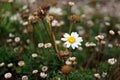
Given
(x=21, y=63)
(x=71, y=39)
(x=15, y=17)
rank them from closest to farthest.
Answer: (x=71, y=39) < (x=21, y=63) < (x=15, y=17)

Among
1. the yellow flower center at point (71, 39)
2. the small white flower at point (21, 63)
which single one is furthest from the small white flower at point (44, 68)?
the yellow flower center at point (71, 39)

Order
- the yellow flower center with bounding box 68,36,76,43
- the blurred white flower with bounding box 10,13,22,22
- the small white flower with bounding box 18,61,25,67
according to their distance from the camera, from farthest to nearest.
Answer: the blurred white flower with bounding box 10,13,22,22
the small white flower with bounding box 18,61,25,67
the yellow flower center with bounding box 68,36,76,43

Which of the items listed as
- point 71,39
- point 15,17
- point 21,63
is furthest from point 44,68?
point 15,17

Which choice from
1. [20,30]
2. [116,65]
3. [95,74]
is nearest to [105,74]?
[95,74]

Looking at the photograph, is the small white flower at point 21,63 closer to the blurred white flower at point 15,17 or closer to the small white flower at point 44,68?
the small white flower at point 44,68

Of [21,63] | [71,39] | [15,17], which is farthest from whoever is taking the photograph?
[15,17]

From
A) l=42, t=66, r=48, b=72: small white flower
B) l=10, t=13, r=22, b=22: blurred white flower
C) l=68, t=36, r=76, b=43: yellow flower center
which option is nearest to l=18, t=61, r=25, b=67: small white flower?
l=42, t=66, r=48, b=72: small white flower

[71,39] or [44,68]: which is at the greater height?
[71,39]

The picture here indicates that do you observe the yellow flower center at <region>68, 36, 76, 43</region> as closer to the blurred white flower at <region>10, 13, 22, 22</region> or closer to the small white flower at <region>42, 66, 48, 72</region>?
the small white flower at <region>42, 66, 48, 72</region>

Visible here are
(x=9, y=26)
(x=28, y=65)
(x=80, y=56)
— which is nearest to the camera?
(x=28, y=65)

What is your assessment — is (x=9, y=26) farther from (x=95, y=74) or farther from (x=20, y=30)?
(x=95, y=74)

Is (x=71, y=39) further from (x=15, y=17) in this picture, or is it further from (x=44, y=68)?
(x=15, y=17)
